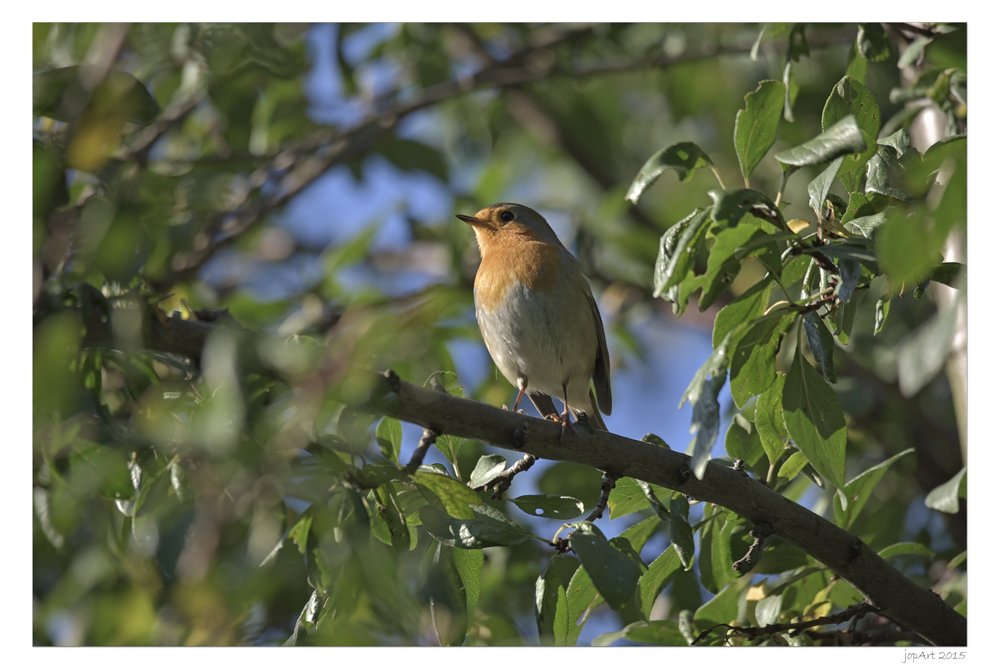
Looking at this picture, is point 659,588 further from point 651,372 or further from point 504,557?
point 651,372

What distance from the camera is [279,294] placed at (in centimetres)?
410

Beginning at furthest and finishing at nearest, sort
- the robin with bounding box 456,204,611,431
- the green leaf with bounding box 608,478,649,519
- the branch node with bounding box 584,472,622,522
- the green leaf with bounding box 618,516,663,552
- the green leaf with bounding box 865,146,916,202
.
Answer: the robin with bounding box 456,204,611,431 < the green leaf with bounding box 618,516,663,552 < the green leaf with bounding box 608,478,649,519 < the branch node with bounding box 584,472,622,522 < the green leaf with bounding box 865,146,916,202

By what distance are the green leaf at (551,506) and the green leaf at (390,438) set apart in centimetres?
36

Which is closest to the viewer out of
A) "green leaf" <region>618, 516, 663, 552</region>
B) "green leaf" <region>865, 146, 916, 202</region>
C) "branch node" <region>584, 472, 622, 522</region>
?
"green leaf" <region>865, 146, 916, 202</region>

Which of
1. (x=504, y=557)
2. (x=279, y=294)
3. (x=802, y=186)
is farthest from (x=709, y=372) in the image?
(x=802, y=186)

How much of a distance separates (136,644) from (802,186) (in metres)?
5.45

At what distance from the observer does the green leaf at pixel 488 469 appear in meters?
2.02

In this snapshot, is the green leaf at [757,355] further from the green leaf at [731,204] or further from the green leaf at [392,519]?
the green leaf at [392,519]

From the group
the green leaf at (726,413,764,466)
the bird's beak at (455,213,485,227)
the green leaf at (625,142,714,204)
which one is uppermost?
the green leaf at (625,142,714,204)

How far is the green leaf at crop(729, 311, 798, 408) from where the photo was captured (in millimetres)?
1797

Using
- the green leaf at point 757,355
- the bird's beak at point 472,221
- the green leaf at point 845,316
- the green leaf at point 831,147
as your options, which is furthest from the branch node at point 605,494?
the bird's beak at point 472,221

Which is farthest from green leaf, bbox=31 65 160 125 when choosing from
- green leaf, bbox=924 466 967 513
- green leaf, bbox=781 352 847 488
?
green leaf, bbox=924 466 967 513

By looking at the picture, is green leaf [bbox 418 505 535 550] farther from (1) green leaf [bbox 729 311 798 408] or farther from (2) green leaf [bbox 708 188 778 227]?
(2) green leaf [bbox 708 188 778 227]

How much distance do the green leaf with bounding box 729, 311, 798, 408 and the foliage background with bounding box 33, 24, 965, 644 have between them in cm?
66
